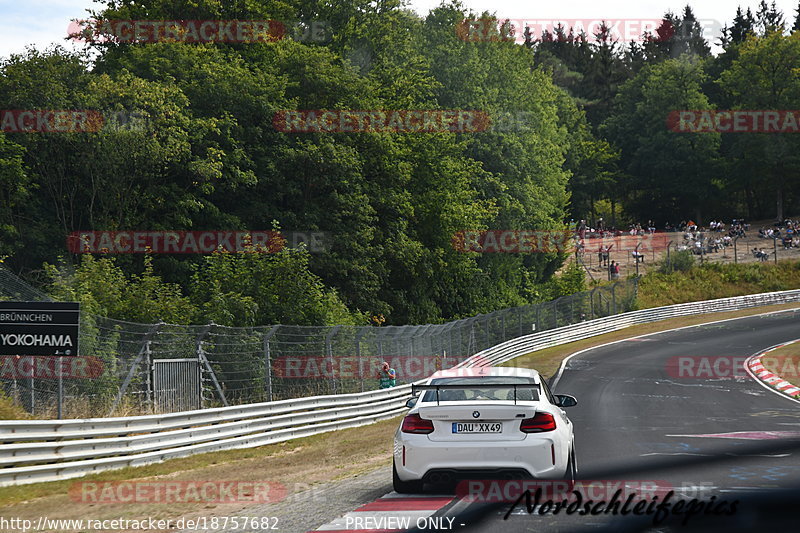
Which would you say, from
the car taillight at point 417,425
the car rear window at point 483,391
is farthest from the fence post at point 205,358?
the car taillight at point 417,425

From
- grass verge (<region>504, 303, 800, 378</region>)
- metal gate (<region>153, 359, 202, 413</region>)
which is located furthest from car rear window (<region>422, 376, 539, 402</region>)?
grass verge (<region>504, 303, 800, 378</region>)

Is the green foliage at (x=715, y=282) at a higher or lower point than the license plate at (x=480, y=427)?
lower

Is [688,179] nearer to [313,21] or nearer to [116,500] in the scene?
[313,21]

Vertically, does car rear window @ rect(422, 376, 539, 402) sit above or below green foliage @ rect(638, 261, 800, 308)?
above

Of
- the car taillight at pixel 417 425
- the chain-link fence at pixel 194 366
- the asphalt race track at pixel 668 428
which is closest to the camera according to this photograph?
the asphalt race track at pixel 668 428

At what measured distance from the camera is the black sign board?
13438mm

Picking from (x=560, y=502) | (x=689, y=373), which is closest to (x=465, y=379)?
(x=560, y=502)

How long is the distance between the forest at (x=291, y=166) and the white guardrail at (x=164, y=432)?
16.3 feet

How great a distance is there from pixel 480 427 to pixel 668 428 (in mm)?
10234

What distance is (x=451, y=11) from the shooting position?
58.4 metres

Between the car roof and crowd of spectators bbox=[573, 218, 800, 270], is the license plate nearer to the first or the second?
the car roof

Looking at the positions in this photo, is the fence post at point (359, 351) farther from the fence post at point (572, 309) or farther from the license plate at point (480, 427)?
the fence post at point (572, 309)

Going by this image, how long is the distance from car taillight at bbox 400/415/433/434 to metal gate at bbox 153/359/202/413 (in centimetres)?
810

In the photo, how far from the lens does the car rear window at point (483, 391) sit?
30.8 feet
